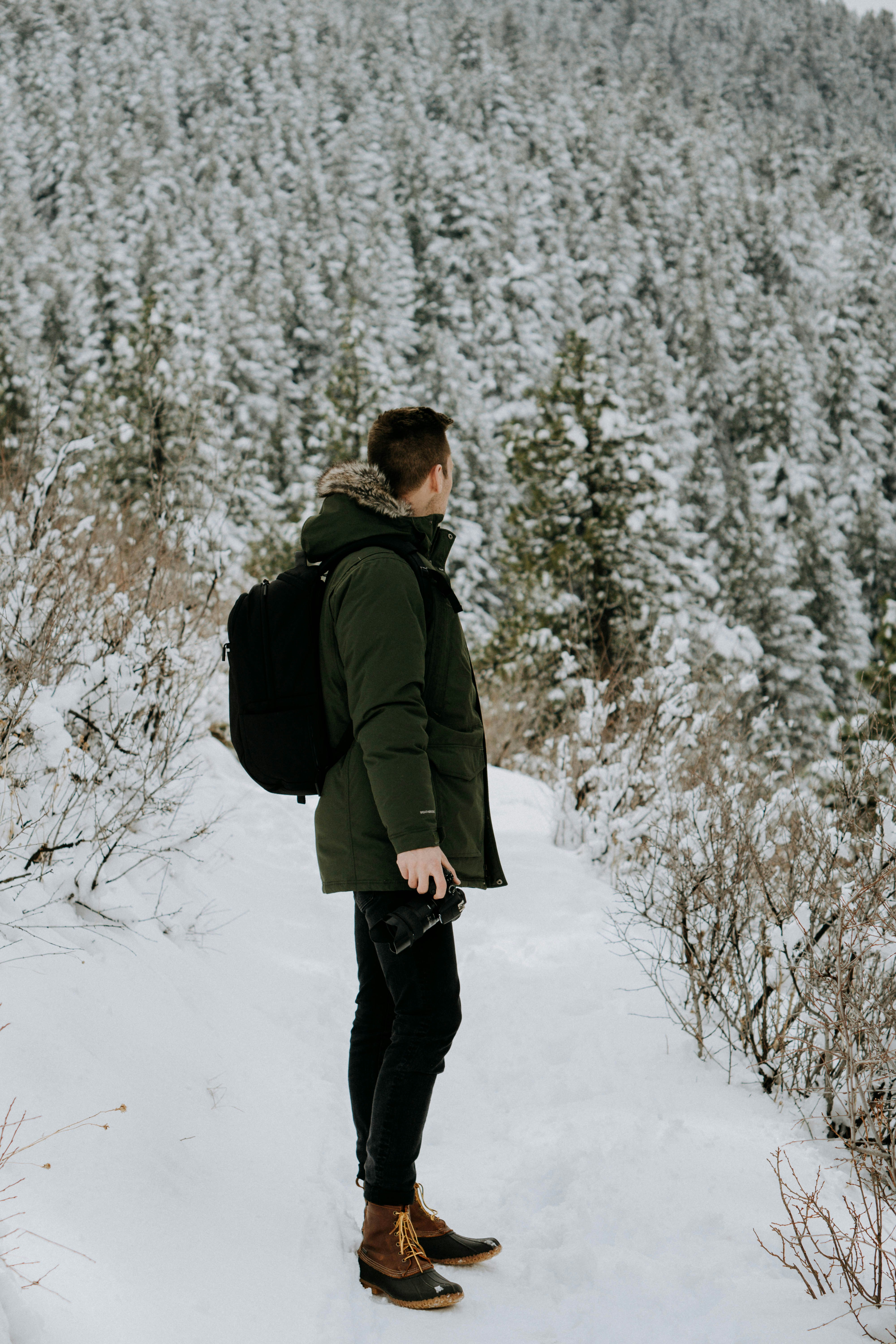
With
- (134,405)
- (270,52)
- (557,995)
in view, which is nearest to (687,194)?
(270,52)

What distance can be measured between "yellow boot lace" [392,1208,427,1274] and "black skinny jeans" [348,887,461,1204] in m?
0.03

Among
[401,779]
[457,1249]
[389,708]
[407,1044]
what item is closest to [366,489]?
[389,708]

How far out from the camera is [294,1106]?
9.53ft

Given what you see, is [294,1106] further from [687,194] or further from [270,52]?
[270,52]

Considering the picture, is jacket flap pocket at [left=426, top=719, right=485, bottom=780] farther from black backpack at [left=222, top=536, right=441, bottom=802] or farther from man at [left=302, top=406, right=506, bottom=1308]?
black backpack at [left=222, top=536, right=441, bottom=802]

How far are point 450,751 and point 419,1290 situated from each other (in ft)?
3.78

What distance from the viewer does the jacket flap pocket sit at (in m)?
2.05

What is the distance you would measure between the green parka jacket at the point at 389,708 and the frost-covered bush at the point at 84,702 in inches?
47.0

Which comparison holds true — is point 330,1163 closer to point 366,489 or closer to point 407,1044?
point 407,1044

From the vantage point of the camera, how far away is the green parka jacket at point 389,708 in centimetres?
191

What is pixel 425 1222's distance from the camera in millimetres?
2197

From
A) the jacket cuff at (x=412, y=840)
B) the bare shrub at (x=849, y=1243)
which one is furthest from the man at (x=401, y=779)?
the bare shrub at (x=849, y=1243)

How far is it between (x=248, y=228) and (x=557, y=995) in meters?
44.6

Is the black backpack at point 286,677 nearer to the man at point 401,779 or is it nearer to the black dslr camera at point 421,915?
the man at point 401,779
